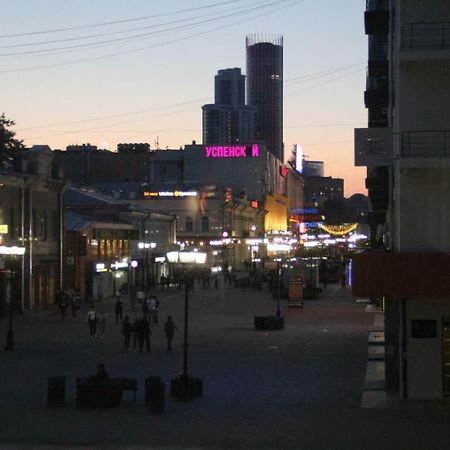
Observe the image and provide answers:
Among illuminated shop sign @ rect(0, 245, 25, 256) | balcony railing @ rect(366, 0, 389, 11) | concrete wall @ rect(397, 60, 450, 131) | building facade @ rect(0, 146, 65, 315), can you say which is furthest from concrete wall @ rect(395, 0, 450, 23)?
building facade @ rect(0, 146, 65, 315)

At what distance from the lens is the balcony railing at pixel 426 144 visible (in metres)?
22.0

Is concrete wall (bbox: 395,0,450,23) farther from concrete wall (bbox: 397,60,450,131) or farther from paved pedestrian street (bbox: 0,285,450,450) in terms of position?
paved pedestrian street (bbox: 0,285,450,450)

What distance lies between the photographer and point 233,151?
465ft

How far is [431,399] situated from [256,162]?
12214 centimetres

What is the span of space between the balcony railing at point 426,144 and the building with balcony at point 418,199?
2 cm

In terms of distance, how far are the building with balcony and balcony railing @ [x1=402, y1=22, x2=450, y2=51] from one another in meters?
0.02

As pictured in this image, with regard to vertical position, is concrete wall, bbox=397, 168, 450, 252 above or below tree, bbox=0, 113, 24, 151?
below

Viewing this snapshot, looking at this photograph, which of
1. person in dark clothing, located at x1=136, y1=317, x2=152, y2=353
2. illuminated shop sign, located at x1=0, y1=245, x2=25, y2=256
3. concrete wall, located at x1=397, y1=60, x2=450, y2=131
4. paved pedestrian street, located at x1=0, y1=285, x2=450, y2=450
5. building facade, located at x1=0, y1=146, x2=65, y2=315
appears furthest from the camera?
building facade, located at x1=0, y1=146, x2=65, y2=315

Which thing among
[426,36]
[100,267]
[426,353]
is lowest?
[426,353]

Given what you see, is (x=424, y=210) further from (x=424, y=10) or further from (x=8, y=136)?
(x=8, y=136)

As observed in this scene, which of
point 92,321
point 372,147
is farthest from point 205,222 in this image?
point 372,147

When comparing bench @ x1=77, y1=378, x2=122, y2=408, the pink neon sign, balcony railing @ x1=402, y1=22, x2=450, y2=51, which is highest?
the pink neon sign

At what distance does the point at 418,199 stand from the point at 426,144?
4.22 feet

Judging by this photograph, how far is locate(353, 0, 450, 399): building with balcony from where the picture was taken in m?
21.7
